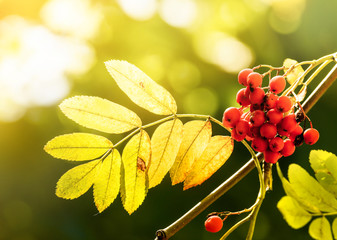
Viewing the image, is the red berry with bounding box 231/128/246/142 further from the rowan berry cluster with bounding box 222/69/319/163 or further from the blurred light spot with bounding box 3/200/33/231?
Result: the blurred light spot with bounding box 3/200/33/231

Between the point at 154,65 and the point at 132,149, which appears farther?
the point at 154,65

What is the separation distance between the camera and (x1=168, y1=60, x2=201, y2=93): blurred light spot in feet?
40.9

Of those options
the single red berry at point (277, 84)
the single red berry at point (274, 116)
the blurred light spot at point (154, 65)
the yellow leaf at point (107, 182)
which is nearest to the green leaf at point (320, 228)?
the single red berry at point (274, 116)

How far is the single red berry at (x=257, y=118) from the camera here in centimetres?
129

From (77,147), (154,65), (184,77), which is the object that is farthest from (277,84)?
(154,65)

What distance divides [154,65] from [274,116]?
40.7ft

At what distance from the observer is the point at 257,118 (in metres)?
1.28

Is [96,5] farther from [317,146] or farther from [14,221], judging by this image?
[317,146]

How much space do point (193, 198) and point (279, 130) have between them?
8.32m

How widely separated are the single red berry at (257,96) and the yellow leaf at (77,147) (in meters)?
0.52

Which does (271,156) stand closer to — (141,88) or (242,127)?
(242,127)

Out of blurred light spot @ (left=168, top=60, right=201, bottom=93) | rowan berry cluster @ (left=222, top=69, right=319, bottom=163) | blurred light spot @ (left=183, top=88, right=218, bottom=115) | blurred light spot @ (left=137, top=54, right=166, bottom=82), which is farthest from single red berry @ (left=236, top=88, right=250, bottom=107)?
blurred light spot @ (left=137, top=54, right=166, bottom=82)

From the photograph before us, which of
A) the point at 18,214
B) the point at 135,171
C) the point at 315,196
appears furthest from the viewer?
the point at 18,214

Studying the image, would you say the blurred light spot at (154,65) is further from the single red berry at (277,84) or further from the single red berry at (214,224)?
the single red berry at (214,224)
